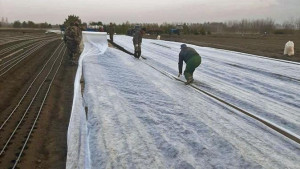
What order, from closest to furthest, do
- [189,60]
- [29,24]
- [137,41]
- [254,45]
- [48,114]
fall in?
[48,114]
[189,60]
[137,41]
[254,45]
[29,24]

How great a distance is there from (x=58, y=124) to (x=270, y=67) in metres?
11.5

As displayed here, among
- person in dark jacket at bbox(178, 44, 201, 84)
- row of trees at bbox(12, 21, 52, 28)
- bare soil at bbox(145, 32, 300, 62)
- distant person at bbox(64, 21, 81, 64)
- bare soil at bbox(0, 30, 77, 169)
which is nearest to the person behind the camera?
bare soil at bbox(0, 30, 77, 169)

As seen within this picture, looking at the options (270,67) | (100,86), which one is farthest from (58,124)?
(270,67)

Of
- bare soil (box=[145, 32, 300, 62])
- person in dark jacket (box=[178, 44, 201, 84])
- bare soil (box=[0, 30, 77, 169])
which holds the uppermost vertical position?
person in dark jacket (box=[178, 44, 201, 84])

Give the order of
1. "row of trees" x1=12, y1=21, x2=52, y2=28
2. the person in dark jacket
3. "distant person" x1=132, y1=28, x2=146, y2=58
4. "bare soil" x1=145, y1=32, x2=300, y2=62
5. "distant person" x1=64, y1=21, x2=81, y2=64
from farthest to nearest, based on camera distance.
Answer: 1. "row of trees" x1=12, y1=21, x2=52, y2=28
2. "bare soil" x1=145, y1=32, x2=300, y2=62
3. "distant person" x1=132, y1=28, x2=146, y2=58
4. "distant person" x1=64, y1=21, x2=81, y2=64
5. the person in dark jacket

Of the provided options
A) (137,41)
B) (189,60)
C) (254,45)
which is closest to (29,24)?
(254,45)

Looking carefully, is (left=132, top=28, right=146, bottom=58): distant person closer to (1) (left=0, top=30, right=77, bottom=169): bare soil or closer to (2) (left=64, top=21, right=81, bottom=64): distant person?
(2) (left=64, top=21, right=81, bottom=64): distant person

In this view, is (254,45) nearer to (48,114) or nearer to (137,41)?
(137,41)

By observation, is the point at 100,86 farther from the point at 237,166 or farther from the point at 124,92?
the point at 237,166

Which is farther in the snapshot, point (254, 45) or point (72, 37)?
point (254, 45)

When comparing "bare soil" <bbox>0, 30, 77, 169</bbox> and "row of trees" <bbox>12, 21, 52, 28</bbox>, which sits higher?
"row of trees" <bbox>12, 21, 52, 28</bbox>

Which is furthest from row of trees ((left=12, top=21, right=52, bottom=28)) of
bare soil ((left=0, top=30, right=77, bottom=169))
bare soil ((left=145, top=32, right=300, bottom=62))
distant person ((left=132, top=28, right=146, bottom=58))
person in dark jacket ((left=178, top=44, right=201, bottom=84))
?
person in dark jacket ((left=178, top=44, right=201, bottom=84))

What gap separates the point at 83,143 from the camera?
20.9 ft

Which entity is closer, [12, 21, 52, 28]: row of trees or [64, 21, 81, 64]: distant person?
[64, 21, 81, 64]: distant person
